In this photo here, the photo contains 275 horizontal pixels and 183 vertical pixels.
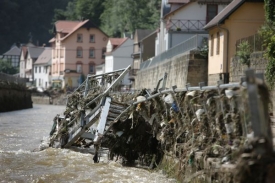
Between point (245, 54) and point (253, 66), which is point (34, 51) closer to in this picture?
point (245, 54)

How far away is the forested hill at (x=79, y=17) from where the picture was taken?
13512cm

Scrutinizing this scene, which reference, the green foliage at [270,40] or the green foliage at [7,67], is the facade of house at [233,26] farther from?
the green foliage at [7,67]

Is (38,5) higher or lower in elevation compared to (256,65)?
higher

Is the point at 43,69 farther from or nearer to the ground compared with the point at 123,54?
nearer to the ground

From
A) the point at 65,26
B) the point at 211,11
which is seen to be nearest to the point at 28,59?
the point at 65,26

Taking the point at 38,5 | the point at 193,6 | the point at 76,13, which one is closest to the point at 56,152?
the point at 193,6

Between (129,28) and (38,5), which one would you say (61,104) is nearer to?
(129,28)

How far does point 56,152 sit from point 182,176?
347 inches

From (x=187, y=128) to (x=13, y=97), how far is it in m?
57.0

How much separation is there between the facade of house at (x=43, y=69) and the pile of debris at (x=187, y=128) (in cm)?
11488

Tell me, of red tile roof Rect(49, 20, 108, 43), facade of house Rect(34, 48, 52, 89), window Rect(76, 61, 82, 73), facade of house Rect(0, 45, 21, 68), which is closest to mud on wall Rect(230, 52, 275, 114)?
window Rect(76, 61, 82, 73)

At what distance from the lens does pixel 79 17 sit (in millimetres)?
159125

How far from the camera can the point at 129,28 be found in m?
Result: 135

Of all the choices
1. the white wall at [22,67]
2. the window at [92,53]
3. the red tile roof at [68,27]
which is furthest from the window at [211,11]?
the white wall at [22,67]
